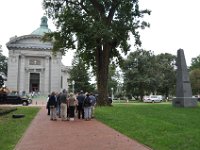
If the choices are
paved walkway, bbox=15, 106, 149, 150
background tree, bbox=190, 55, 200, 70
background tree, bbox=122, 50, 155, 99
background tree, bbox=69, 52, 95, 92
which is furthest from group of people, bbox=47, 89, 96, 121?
background tree, bbox=190, 55, 200, 70

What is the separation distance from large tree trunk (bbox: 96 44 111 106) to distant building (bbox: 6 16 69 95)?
1890 inches

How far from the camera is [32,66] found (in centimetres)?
8625

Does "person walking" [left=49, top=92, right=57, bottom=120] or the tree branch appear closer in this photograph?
"person walking" [left=49, top=92, right=57, bottom=120]

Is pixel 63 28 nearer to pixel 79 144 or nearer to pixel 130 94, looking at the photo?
pixel 79 144

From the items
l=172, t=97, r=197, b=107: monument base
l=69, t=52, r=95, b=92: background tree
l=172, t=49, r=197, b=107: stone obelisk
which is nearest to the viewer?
l=172, t=97, r=197, b=107: monument base

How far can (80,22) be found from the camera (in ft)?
113

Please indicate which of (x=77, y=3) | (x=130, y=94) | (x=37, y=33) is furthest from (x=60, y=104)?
(x=37, y=33)

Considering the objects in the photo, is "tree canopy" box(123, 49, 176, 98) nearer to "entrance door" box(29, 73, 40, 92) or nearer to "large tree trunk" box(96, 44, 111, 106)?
"entrance door" box(29, 73, 40, 92)

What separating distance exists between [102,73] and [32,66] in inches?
2087

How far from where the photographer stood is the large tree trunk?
3512 centimetres

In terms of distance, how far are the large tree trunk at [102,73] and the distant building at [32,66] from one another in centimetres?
4800

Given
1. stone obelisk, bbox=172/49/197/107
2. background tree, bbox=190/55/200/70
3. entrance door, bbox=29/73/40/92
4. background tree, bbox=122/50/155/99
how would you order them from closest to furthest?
stone obelisk, bbox=172/49/197/107
background tree, bbox=122/50/155/99
entrance door, bbox=29/73/40/92
background tree, bbox=190/55/200/70

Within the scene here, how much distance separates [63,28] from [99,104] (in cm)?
824

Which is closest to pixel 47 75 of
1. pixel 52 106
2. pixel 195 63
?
pixel 195 63
